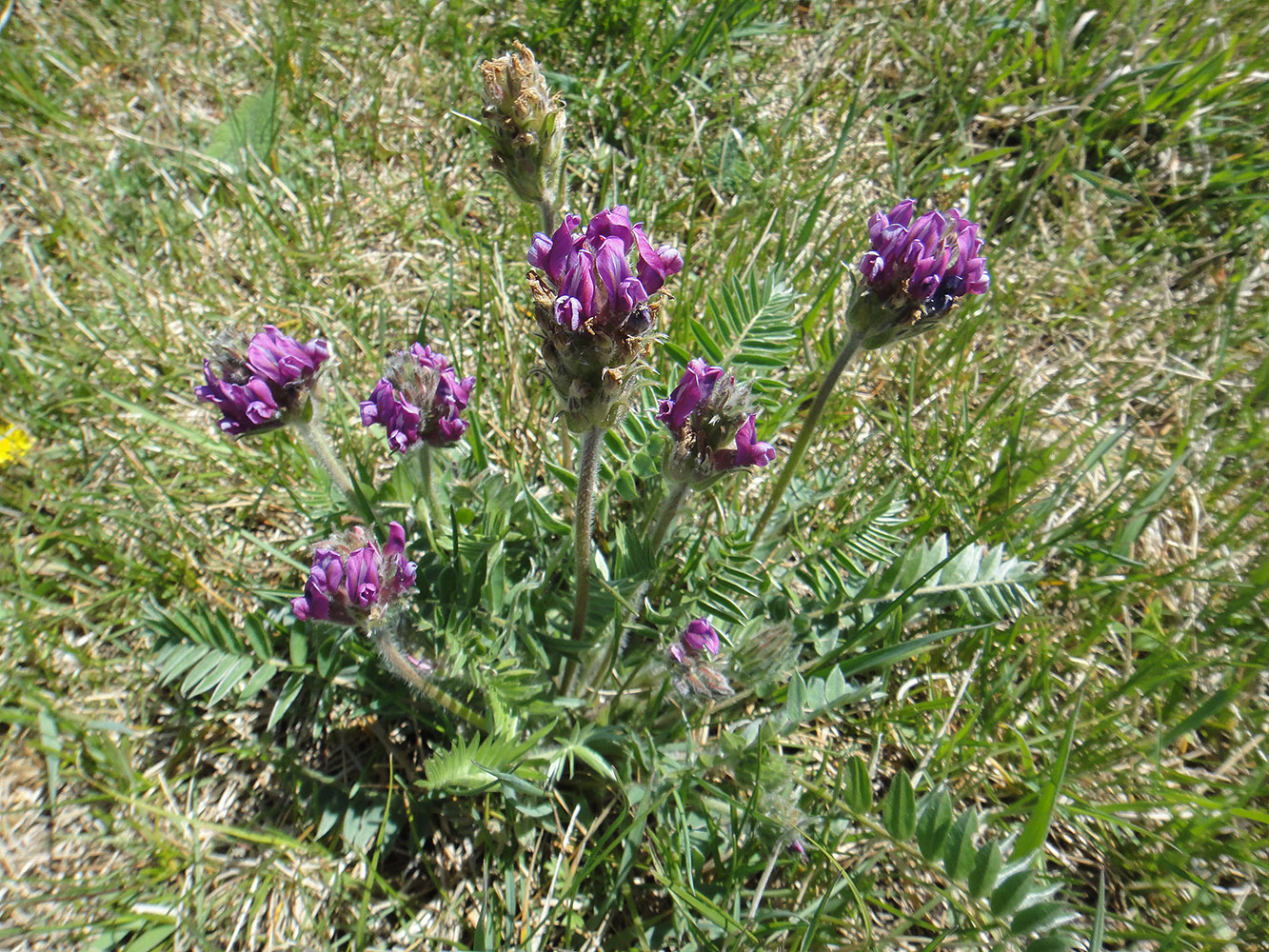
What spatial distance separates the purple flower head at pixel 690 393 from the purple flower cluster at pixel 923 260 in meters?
0.55

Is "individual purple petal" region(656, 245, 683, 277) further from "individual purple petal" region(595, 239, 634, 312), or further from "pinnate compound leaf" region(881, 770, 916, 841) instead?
"pinnate compound leaf" region(881, 770, 916, 841)

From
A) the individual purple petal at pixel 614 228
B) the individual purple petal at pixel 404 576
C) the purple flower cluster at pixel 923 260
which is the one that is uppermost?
the purple flower cluster at pixel 923 260

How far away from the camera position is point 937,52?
4449 mm

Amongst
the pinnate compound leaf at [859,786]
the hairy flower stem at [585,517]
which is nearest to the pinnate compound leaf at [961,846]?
the pinnate compound leaf at [859,786]

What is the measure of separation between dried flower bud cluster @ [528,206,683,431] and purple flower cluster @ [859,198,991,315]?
2.28 feet

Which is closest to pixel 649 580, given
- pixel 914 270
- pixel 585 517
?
pixel 585 517

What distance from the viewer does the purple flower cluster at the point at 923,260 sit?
2.21m

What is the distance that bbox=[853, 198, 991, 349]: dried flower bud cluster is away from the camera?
87.1 inches

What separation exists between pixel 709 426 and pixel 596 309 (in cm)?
52

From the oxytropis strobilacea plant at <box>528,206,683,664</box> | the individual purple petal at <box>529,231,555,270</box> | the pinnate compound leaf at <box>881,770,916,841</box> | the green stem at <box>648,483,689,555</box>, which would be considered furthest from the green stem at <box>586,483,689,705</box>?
A: the pinnate compound leaf at <box>881,770,916,841</box>

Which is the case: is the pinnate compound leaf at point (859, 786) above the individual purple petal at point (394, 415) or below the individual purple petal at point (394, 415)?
below

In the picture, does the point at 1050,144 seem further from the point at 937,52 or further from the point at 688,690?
the point at 688,690

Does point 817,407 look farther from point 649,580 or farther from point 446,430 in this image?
point 446,430

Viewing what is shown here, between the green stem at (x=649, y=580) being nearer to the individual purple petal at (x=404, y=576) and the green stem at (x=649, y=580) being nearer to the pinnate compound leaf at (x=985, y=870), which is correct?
the individual purple petal at (x=404, y=576)
